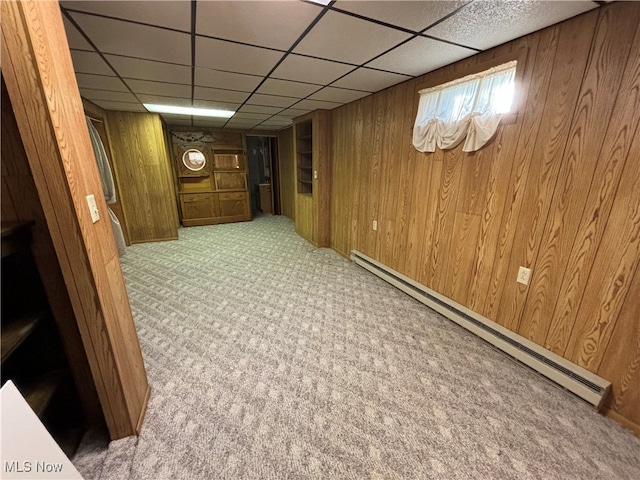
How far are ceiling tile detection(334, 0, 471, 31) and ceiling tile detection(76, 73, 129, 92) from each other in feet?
7.75

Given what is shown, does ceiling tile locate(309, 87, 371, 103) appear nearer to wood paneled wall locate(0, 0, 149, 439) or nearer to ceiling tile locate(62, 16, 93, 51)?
ceiling tile locate(62, 16, 93, 51)

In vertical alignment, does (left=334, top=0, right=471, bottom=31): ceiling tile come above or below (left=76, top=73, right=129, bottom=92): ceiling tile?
below

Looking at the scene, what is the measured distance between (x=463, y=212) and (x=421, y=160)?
652 millimetres

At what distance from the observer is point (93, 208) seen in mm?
1092

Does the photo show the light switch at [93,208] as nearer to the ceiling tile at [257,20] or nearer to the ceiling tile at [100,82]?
the ceiling tile at [257,20]

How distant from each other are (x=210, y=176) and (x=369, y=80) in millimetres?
4459

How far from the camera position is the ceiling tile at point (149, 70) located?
1.91 metres

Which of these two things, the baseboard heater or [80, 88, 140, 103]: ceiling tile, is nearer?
the baseboard heater

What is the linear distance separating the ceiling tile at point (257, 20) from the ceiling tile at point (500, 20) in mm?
772

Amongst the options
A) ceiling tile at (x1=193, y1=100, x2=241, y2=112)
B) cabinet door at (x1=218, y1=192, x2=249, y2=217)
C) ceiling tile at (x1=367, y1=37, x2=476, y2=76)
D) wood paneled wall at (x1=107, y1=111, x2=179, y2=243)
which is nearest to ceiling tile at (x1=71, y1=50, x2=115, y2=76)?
ceiling tile at (x1=193, y1=100, x2=241, y2=112)

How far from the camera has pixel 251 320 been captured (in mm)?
2230

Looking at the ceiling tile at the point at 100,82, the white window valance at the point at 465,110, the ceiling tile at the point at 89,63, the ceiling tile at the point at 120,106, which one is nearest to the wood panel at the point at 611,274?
the white window valance at the point at 465,110

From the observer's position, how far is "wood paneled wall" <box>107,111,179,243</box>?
3.99 meters

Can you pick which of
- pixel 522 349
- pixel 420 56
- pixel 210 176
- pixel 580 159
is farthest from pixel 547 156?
pixel 210 176
